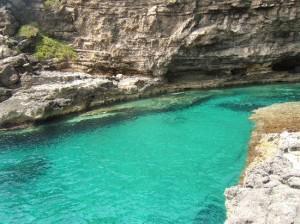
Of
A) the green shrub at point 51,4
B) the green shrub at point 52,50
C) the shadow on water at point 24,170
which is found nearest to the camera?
the shadow on water at point 24,170

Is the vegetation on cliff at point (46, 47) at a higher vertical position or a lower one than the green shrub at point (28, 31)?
lower

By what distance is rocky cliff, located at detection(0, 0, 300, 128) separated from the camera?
3650 centimetres

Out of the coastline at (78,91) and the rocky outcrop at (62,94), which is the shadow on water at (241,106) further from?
the rocky outcrop at (62,94)

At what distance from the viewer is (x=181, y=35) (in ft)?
121

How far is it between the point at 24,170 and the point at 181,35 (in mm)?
19531

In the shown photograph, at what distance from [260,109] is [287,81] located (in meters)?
10.3

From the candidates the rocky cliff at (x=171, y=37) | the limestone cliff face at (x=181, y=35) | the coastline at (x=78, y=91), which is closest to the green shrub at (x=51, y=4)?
the rocky cliff at (x=171, y=37)

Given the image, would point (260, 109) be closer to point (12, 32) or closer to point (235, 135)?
point (235, 135)

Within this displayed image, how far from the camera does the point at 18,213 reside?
1750 centimetres

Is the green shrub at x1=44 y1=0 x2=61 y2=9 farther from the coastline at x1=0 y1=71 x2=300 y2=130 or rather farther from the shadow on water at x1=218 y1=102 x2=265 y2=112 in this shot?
the shadow on water at x1=218 y1=102 x2=265 y2=112

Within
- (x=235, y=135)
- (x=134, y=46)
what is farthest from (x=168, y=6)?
(x=235, y=135)

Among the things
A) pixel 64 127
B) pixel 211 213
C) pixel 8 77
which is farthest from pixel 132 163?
pixel 8 77

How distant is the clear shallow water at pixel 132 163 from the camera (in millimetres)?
17031

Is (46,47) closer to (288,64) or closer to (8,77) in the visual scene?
(8,77)
